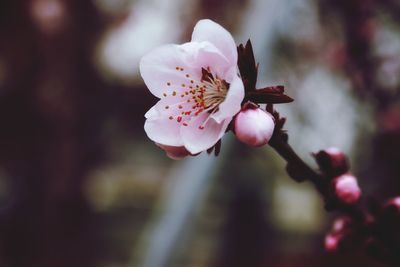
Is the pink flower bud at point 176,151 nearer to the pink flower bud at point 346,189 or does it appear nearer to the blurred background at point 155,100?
the pink flower bud at point 346,189

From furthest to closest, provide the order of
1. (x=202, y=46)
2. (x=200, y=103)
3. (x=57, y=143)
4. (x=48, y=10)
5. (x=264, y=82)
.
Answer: (x=57, y=143) → (x=48, y=10) → (x=264, y=82) → (x=200, y=103) → (x=202, y=46)

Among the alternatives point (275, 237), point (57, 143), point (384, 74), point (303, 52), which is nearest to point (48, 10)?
point (57, 143)

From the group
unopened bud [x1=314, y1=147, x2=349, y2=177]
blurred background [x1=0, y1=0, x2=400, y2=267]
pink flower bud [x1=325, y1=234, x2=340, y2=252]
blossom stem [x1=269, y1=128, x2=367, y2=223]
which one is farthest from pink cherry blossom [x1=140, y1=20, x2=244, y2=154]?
blurred background [x1=0, y1=0, x2=400, y2=267]

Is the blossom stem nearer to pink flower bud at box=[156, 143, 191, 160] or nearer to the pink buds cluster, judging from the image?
the pink buds cluster

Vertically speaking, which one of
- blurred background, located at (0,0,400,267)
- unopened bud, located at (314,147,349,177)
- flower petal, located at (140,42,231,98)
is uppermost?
blurred background, located at (0,0,400,267)

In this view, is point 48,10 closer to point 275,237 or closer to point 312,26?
point 312,26

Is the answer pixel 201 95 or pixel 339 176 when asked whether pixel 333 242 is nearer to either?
pixel 339 176
